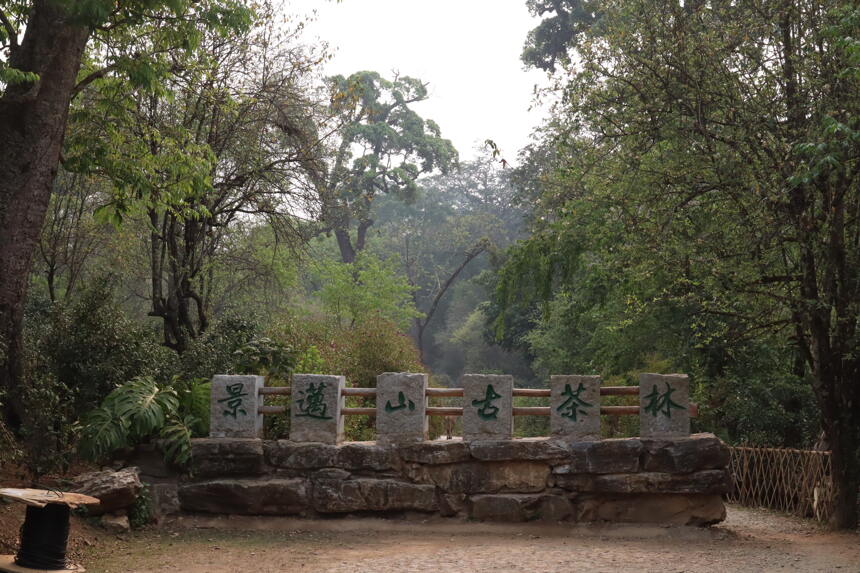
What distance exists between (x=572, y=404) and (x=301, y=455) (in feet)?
10.8

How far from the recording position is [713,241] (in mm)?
10633

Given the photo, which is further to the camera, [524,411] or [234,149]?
[234,149]

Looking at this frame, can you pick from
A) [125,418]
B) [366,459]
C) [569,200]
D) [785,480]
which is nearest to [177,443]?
[125,418]

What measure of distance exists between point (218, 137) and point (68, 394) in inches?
222

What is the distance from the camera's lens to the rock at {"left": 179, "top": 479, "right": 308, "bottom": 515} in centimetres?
1035

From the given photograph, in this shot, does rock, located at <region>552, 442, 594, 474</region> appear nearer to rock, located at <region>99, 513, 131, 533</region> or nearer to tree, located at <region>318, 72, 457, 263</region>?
rock, located at <region>99, 513, 131, 533</region>

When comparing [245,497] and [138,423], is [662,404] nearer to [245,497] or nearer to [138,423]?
[245,497]

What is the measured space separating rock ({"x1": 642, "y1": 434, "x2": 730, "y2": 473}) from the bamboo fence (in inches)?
75.2

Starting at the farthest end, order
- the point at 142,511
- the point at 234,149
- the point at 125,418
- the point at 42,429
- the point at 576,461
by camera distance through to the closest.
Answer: the point at 234,149 → the point at 576,461 → the point at 125,418 → the point at 142,511 → the point at 42,429

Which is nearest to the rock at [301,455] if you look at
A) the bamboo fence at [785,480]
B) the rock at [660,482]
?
the rock at [660,482]

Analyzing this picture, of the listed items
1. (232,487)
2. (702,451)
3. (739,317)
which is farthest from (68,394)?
(739,317)

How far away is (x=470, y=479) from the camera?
34.2 feet

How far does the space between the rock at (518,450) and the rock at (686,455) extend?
99 cm

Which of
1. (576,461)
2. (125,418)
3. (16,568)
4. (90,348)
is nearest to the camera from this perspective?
(16,568)
